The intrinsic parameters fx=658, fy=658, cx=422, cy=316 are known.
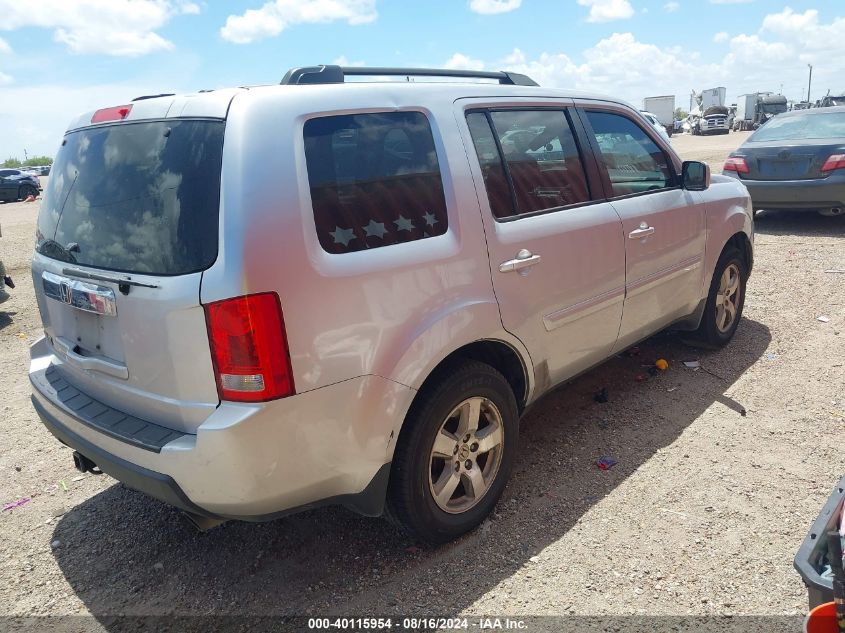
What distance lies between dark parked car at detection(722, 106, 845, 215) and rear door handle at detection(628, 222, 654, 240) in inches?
245

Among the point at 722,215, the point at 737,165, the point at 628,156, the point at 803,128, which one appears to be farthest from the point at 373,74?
the point at 803,128

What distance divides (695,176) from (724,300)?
3.93 ft

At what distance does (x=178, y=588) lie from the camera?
111 inches

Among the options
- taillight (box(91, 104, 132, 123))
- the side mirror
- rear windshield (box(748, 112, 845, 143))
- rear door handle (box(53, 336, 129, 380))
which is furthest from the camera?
rear windshield (box(748, 112, 845, 143))

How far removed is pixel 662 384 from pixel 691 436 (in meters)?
0.83

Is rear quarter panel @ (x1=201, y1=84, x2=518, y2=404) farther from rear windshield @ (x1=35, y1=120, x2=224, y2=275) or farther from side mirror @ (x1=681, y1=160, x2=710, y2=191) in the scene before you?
side mirror @ (x1=681, y1=160, x2=710, y2=191)

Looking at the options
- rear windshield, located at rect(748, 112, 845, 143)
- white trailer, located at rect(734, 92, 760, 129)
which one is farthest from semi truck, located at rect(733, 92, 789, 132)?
rear windshield, located at rect(748, 112, 845, 143)

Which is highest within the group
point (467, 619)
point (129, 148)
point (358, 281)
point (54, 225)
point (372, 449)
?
point (129, 148)

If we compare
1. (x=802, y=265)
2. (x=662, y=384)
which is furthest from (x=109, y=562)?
(x=802, y=265)

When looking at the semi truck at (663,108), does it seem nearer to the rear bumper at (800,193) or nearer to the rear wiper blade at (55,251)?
the rear bumper at (800,193)

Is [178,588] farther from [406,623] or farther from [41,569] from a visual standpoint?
[406,623]

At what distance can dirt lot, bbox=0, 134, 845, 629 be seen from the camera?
8.77 feet

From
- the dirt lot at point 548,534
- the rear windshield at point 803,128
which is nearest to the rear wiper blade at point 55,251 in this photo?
the dirt lot at point 548,534

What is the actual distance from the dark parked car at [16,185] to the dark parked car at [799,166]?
2611 centimetres
